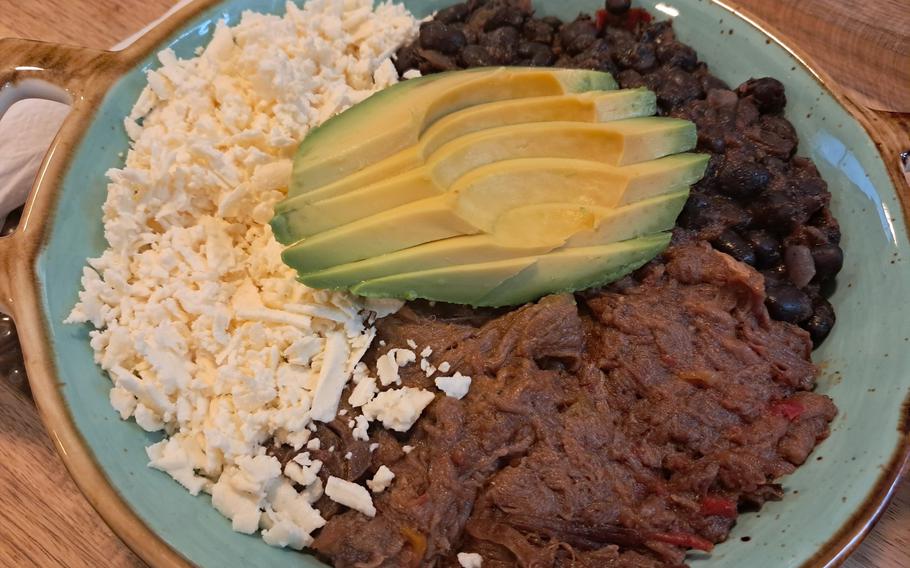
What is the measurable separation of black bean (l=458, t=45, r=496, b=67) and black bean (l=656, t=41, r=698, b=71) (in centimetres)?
67

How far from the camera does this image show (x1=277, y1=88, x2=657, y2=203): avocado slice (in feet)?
7.19

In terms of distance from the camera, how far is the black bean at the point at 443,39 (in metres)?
2.66

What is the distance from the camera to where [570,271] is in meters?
2.16

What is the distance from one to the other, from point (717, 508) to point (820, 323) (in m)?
0.79

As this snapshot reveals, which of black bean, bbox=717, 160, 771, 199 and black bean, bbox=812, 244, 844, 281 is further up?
black bean, bbox=717, 160, 771, 199

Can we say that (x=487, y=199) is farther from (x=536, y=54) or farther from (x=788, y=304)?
A: (x=788, y=304)

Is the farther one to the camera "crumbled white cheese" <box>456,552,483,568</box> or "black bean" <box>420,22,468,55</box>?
"black bean" <box>420,22,468,55</box>

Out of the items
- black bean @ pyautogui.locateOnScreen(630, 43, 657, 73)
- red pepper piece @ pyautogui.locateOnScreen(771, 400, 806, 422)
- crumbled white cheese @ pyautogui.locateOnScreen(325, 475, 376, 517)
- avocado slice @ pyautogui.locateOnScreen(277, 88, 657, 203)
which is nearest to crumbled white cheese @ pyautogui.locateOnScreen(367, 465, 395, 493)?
crumbled white cheese @ pyautogui.locateOnScreen(325, 475, 376, 517)

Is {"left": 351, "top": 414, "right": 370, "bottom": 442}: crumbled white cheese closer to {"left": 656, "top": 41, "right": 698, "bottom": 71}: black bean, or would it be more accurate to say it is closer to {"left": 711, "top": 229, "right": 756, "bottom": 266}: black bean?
{"left": 711, "top": 229, "right": 756, "bottom": 266}: black bean

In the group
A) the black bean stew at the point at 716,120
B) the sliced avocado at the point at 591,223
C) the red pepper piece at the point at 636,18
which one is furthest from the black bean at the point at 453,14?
the sliced avocado at the point at 591,223

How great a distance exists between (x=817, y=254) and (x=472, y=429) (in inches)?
53.4

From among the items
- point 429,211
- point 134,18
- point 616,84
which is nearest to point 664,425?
point 429,211

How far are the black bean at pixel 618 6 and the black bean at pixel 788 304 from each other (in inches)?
50.8

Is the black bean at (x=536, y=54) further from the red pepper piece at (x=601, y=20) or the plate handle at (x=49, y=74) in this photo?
the plate handle at (x=49, y=74)
